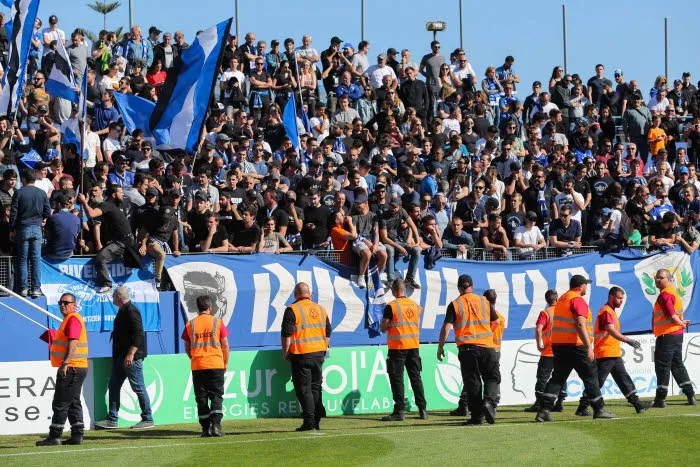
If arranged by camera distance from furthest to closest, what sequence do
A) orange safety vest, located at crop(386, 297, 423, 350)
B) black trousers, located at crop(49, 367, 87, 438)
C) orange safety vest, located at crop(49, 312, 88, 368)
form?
orange safety vest, located at crop(386, 297, 423, 350)
orange safety vest, located at crop(49, 312, 88, 368)
black trousers, located at crop(49, 367, 87, 438)

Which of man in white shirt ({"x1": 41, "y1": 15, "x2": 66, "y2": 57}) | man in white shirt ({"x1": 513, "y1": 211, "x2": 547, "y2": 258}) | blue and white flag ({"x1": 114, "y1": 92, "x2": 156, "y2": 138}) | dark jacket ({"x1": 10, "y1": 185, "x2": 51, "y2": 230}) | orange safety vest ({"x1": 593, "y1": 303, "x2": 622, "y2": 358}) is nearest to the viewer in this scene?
orange safety vest ({"x1": 593, "y1": 303, "x2": 622, "y2": 358})

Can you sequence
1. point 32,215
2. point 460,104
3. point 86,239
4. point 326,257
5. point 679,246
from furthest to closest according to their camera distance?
point 460,104, point 679,246, point 326,257, point 86,239, point 32,215

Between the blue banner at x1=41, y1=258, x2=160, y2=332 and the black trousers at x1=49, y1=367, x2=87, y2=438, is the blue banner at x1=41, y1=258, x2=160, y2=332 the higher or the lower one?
the higher one

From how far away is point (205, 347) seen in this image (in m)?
15.7

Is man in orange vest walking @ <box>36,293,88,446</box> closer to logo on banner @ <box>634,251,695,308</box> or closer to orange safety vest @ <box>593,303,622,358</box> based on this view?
orange safety vest @ <box>593,303,622,358</box>

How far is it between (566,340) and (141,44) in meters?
14.1

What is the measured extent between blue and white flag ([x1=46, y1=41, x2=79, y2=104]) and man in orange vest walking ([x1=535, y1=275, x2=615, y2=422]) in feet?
29.3

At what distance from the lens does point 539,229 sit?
23438mm

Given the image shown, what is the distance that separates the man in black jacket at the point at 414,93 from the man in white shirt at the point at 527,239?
5.96 metres

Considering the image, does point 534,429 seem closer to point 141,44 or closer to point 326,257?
point 326,257

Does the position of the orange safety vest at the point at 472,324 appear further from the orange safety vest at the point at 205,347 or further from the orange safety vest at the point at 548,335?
the orange safety vest at the point at 205,347

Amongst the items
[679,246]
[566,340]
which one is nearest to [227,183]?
[566,340]

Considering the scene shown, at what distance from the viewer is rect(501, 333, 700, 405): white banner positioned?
64.4ft

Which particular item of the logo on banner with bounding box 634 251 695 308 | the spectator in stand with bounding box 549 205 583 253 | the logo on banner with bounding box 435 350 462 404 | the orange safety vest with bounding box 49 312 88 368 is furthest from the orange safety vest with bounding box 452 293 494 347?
the logo on banner with bounding box 634 251 695 308
